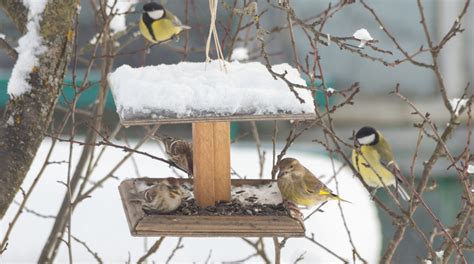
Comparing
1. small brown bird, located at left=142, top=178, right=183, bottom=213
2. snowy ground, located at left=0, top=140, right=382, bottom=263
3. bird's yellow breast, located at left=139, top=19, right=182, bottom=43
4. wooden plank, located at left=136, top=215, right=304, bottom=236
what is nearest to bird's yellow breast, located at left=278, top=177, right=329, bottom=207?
wooden plank, located at left=136, top=215, right=304, bottom=236

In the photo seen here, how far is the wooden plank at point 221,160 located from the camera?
3.30 m

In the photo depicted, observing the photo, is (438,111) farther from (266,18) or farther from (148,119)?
(148,119)

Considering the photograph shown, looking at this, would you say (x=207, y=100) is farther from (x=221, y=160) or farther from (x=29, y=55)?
(x=29, y=55)

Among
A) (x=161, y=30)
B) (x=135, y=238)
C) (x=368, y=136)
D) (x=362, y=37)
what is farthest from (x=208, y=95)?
(x=135, y=238)

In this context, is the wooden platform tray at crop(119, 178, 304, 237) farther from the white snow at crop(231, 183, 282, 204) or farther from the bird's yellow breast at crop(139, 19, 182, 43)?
the bird's yellow breast at crop(139, 19, 182, 43)

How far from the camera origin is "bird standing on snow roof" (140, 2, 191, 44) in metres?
3.86

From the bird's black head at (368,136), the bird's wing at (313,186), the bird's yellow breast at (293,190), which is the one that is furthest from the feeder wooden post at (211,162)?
the bird's black head at (368,136)

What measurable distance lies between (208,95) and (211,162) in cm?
47

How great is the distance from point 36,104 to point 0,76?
601cm

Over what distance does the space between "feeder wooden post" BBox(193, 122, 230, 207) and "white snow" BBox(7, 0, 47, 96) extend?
2.21ft

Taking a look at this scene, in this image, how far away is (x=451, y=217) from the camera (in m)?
8.80

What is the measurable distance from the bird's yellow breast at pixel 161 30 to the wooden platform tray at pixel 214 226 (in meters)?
1.11

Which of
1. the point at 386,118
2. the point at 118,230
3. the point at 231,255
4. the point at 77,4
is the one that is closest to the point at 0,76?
the point at 118,230

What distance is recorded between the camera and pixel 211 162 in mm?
3328
